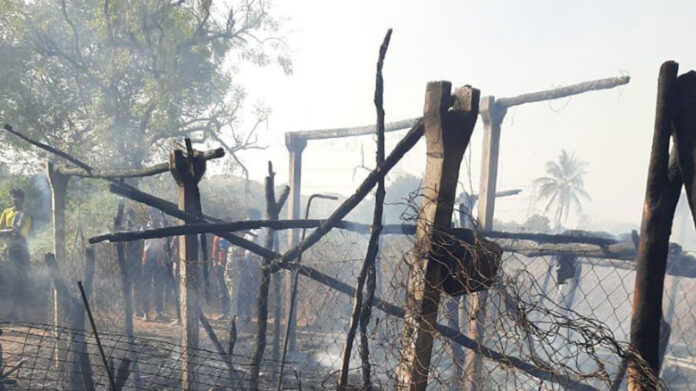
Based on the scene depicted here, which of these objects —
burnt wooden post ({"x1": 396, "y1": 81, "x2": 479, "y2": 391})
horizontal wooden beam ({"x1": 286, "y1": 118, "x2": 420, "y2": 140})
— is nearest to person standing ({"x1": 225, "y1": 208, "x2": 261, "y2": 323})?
horizontal wooden beam ({"x1": 286, "y1": 118, "x2": 420, "y2": 140})

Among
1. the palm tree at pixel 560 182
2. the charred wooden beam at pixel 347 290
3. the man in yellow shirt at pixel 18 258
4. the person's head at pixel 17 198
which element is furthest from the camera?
the palm tree at pixel 560 182

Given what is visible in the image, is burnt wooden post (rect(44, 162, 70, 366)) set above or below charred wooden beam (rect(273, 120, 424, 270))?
below

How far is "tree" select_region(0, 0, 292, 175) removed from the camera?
14.5m

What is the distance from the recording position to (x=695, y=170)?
195 cm

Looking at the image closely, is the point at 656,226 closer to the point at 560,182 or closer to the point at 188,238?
the point at 188,238

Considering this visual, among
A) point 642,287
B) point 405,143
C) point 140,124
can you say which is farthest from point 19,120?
point 642,287

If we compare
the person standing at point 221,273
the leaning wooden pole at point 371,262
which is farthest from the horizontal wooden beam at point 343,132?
the leaning wooden pole at point 371,262

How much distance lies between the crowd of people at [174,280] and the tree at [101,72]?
524cm

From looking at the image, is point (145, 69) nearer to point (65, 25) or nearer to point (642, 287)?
point (65, 25)

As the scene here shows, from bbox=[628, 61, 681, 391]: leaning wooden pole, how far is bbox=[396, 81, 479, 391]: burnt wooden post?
790 millimetres

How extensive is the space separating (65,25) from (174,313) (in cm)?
1051

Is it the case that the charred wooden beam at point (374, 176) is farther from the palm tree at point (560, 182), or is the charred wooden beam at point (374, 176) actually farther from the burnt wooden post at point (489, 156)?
the palm tree at point (560, 182)

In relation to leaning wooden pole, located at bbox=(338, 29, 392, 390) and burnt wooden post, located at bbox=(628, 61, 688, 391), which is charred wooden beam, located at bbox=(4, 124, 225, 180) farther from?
burnt wooden post, located at bbox=(628, 61, 688, 391)

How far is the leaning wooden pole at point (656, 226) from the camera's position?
2.01 m
